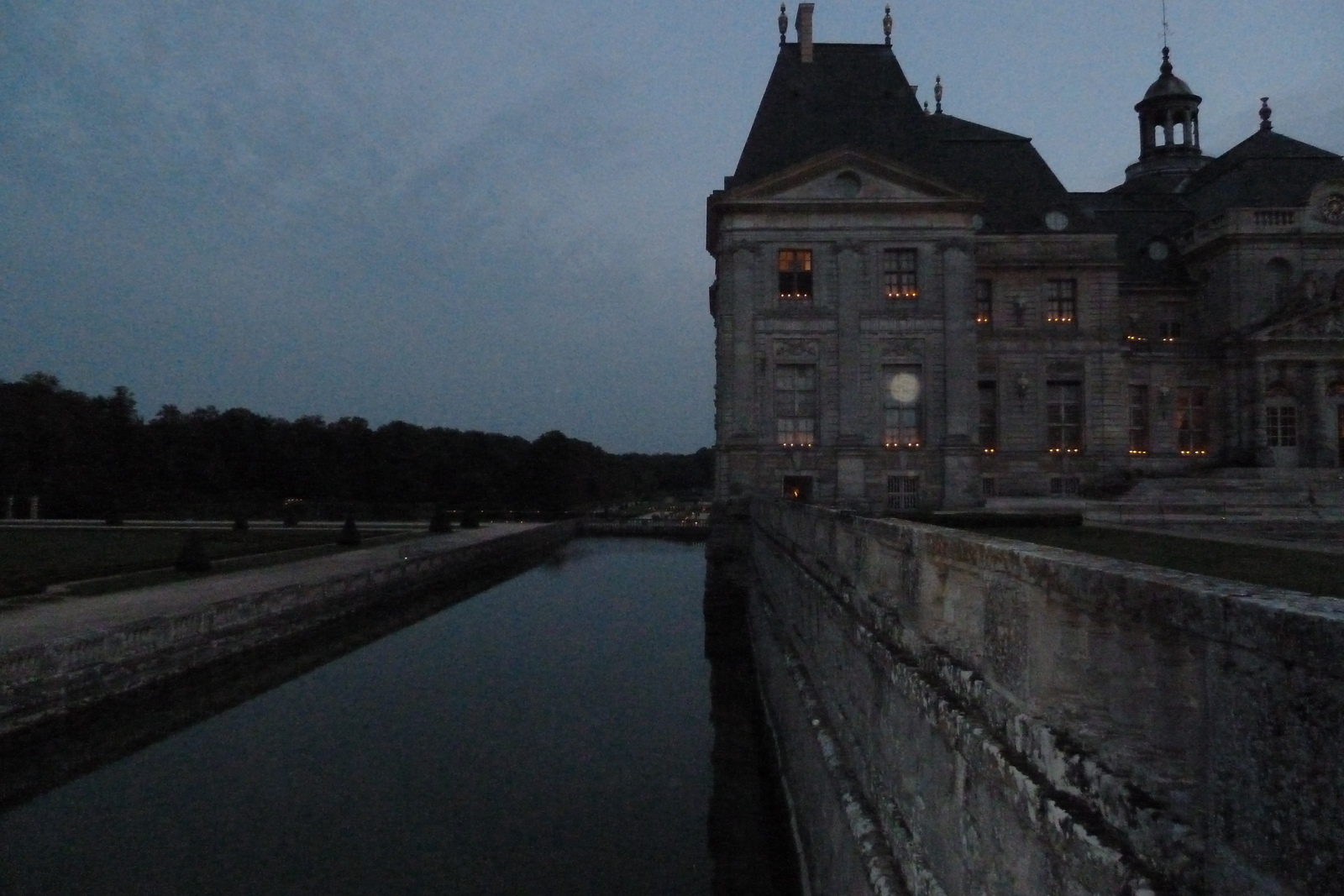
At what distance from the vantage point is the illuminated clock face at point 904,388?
107 ft

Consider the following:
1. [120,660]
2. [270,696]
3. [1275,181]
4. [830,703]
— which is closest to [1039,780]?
[830,703]

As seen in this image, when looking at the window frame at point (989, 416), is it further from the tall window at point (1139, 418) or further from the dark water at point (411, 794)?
the dark water at point (411, 794)

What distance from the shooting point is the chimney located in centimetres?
3669

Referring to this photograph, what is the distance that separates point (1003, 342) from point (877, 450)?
734 centimetres

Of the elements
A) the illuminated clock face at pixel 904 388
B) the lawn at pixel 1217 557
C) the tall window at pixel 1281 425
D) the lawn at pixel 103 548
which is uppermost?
the illuminated clock face at pixel 904 388

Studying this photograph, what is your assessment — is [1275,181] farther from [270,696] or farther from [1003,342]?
[270,696]

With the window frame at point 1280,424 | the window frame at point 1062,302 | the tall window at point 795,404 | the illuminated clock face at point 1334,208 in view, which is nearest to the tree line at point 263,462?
the tall window at point 795,404

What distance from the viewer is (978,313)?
35.1m

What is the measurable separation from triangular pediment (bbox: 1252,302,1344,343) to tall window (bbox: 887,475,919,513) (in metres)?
14.2

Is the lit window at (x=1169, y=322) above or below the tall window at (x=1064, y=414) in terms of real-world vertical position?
above

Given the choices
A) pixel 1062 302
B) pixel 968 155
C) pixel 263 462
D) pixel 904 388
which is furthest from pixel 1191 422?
pixel 263 462

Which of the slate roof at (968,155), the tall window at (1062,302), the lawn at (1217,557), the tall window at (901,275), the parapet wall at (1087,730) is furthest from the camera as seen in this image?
the tall window at (1062,302)

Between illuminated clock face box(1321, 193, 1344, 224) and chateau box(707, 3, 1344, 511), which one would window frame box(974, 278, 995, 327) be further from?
illuminated clock face box(1321, 193, 1344, 224)

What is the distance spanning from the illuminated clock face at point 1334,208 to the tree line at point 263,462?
153 ft
